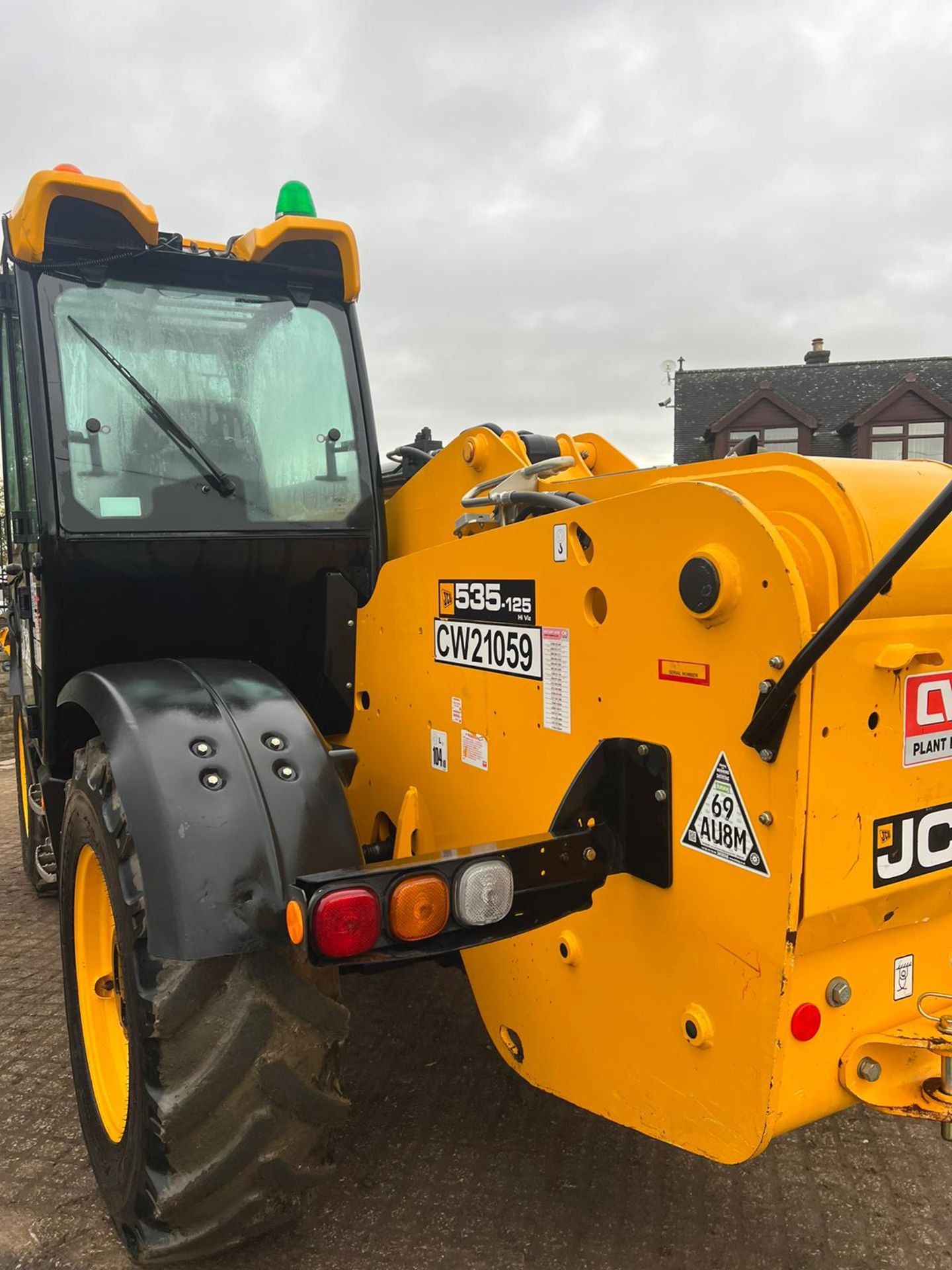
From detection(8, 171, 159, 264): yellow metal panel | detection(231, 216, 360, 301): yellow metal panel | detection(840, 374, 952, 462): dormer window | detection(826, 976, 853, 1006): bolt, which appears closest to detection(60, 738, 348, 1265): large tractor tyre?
detection(826, 976, 853, 1006): bolt

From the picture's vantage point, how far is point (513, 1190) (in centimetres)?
236

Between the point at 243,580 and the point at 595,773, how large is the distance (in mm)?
1515

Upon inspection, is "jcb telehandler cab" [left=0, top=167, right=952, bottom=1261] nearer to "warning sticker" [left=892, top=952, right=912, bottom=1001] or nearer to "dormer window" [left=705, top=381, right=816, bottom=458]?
"warning sticker" [left=892, top=952, right=912, bottom=1001]

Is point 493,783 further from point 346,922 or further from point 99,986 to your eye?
point 99,986

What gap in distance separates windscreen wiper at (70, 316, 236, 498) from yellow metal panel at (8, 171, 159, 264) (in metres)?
0.22

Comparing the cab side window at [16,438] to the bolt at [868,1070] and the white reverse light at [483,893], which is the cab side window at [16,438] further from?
the bolt at [868,1070]

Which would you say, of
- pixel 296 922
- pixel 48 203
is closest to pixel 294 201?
pixel 48 203

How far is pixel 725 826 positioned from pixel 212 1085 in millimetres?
1120

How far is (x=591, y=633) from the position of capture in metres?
1.83

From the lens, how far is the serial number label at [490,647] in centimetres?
201

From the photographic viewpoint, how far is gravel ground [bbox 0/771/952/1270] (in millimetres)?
2148

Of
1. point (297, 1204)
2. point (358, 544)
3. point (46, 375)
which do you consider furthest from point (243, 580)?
point (297, 1204)

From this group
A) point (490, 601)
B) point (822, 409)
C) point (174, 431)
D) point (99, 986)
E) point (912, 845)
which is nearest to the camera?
point (912, 845)

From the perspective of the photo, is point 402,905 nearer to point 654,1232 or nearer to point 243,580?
point 654,1232
